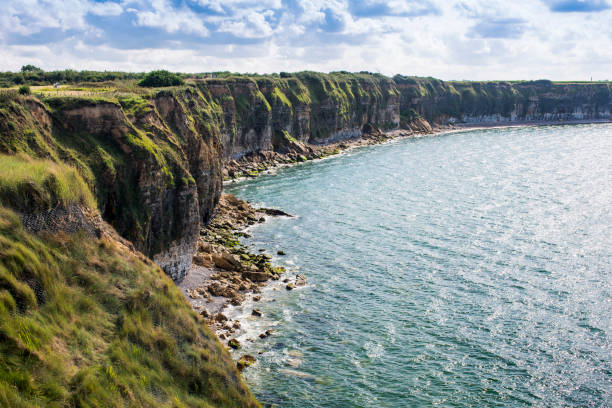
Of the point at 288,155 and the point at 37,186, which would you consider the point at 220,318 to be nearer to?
the point at 37,186

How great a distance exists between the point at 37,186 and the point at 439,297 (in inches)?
1403

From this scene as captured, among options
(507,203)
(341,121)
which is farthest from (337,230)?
(341,121)

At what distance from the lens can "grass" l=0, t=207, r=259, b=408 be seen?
21.8 m

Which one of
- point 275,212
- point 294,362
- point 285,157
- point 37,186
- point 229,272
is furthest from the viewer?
point 285,157

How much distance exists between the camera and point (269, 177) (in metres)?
110

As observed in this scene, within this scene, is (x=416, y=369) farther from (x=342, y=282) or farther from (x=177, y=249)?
(x=177, y=249)

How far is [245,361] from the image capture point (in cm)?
3753

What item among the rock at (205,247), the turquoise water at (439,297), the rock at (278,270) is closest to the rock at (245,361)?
the turquoise water at (439,297)

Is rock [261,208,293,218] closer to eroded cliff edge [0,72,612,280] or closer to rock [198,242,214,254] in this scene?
eroded cliff edge [0,72,612,280]

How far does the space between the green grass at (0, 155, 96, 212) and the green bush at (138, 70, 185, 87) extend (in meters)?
46.2

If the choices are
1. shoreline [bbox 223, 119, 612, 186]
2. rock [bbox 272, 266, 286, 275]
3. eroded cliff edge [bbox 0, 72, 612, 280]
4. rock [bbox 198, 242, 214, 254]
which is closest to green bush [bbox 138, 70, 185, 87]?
eroded cliff edge [bbox 0, 72, 612, 280]

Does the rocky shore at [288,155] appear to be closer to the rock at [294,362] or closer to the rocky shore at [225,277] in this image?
the rocky shore at [225,277]

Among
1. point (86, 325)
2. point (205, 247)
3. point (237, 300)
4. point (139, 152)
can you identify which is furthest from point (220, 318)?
point (86, 325)

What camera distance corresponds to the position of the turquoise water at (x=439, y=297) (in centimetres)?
3528
